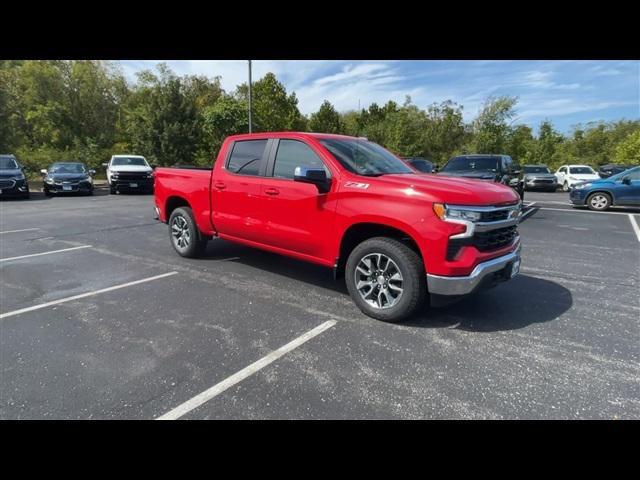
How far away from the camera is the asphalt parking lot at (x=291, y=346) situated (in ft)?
7.93

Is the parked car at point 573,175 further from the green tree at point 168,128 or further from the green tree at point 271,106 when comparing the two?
the green tree at point 168,128

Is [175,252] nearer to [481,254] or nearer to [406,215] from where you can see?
[406,215]

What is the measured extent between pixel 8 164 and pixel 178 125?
12.8 meters

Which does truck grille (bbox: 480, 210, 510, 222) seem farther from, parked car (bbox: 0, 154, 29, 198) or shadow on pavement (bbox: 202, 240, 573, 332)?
parked car (bbox: 0, 154, 29, 198)

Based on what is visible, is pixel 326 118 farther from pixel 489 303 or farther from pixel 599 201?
pixel 489 303

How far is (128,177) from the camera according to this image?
56.5ft

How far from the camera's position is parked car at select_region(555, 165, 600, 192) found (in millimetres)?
20953

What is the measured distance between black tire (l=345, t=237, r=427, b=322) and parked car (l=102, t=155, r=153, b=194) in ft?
54.7

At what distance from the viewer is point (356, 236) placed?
3955 millimetres

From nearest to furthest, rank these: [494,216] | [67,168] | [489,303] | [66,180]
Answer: [494,216] → [489,303] → [66,180] → [67,168]

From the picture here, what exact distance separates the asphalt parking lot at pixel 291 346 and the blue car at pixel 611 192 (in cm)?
850

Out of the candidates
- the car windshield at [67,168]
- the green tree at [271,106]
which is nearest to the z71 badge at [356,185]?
the car windshield at [67,168]

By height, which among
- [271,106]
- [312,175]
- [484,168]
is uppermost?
[271,106]

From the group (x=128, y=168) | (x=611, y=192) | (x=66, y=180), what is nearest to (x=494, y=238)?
(x=611, y=192)
